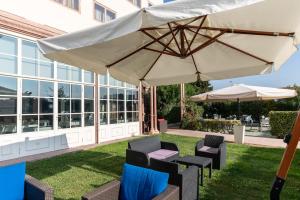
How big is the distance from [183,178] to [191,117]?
12.9 metres

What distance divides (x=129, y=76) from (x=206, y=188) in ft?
11.0

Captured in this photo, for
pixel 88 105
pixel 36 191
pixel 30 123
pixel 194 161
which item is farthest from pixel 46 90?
pixel 36 191

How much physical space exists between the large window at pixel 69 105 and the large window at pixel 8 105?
5.45 ft

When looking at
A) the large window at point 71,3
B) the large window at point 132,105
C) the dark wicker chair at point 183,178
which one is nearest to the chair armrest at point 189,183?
the dark wicker chair at point 183,178

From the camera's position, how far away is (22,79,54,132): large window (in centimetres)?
775

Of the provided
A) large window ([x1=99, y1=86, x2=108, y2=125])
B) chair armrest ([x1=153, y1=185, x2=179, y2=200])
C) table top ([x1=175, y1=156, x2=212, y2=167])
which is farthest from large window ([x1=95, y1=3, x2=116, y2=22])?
chair armrest ([x1=153, y1=185, x2=179, y2=200])

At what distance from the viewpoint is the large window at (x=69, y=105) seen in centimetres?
893

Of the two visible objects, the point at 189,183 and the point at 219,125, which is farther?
the point at 219,125

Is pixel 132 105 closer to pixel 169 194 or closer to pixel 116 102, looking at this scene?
→ pixel 116 102

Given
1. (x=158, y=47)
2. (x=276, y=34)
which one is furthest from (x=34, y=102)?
(x=276, y=34)

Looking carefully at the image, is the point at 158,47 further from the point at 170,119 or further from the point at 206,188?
the point at 170,119

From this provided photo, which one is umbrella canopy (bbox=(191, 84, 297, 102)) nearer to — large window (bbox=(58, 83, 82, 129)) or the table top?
the table top

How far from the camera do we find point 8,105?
7.27 meters

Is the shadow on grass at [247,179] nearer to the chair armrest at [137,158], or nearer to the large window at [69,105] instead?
the chair armrest at [137,158]
